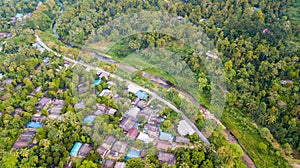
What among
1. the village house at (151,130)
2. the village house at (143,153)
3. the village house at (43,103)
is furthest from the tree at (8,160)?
the village house at (151,130)

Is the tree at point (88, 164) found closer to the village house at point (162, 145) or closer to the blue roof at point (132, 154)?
the blue roof at point (132, 154)

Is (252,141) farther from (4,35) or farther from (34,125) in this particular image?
(4,35)

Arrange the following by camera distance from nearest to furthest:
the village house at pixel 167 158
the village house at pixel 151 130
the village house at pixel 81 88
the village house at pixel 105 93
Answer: the village house at pixel 167 158 → the village house at pixel 151 130 → the village house at pixel 81 88 → the village house at pixel 105 93

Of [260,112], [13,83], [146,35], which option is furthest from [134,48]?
[260,112]

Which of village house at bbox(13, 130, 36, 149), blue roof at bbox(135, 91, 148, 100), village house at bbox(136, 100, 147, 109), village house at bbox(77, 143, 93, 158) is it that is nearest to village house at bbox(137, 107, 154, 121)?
village house at bbox(136, 100, 147, 109)

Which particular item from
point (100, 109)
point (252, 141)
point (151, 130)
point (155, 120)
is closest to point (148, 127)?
point (151, 130)

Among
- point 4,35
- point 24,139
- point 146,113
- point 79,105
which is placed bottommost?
point 24,139
